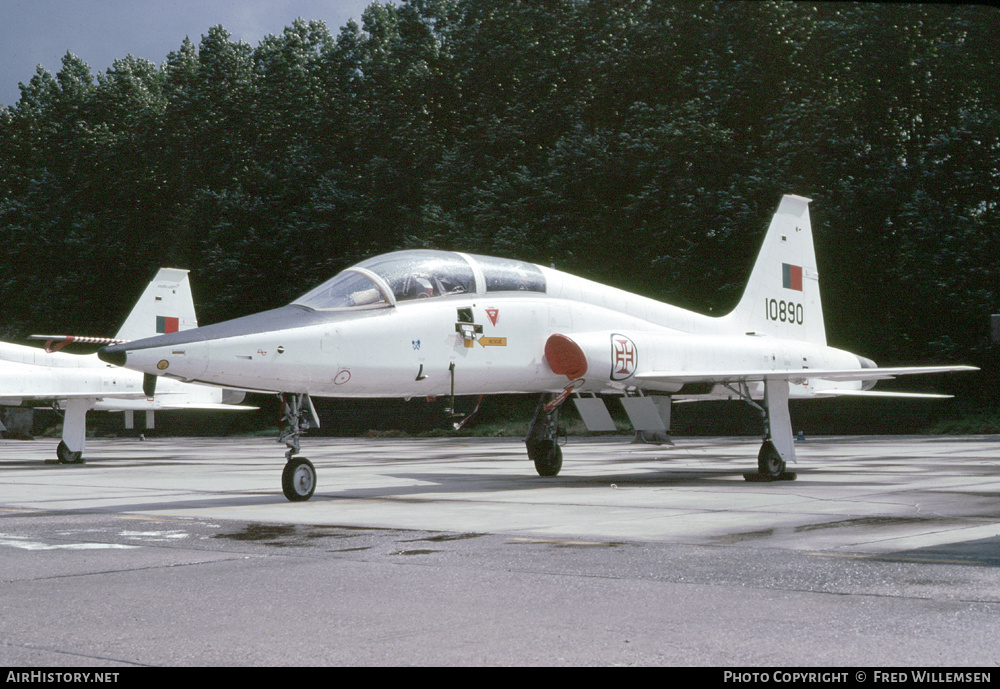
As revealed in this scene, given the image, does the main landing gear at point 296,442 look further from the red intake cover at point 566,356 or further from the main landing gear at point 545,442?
the main landing gear at point 545,442

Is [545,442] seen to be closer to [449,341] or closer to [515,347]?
[515,347]

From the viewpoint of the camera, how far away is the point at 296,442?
1212 cm

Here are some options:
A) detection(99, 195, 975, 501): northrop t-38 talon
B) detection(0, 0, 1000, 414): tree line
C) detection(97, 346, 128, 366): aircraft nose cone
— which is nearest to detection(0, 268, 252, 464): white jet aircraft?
detection(99, 195, 975, 501): northrop t-38 talon

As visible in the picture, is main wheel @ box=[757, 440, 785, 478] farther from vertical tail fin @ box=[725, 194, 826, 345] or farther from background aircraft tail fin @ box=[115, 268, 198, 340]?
background aircraft tail fin @ box=[115, 268, 198, 340]

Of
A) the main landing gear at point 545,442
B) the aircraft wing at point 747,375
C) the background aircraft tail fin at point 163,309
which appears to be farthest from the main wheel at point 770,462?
the background aircraft tail fin at point 163,309

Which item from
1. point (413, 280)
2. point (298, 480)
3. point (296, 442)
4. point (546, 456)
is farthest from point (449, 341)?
point (546, 456)

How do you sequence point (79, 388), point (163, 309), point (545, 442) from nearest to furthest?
1. point (545, 442)
2. point (79, 388)
3. point (163, 309)

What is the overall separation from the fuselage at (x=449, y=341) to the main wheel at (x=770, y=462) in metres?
1.46

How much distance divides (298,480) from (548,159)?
30.9m

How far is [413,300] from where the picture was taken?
41.7ft

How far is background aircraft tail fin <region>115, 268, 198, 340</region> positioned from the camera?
987 inches

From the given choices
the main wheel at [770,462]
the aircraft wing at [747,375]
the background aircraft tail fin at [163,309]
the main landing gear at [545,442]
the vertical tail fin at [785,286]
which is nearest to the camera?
the aircraft wing at [747,375]

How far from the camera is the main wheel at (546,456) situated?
51.5ft

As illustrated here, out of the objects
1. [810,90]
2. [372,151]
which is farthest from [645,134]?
[372,151]
